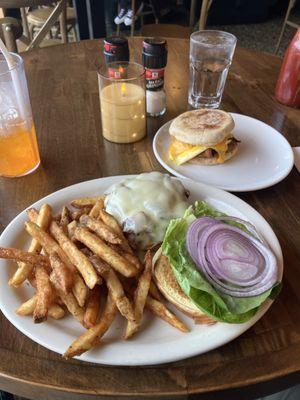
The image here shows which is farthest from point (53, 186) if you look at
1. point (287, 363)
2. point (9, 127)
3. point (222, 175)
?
point (287, 363)

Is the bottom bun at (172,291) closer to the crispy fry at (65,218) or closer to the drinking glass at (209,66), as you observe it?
the crispy fry at (65,218)

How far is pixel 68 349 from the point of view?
78cm

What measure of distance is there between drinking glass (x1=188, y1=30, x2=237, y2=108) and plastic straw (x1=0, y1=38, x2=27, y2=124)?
84 cm

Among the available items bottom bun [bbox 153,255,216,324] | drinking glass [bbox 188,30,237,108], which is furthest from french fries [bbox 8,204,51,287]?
drinking glass [bbox 188,30,237,108]

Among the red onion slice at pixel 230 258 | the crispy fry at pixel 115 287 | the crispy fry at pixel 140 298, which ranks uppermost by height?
the red onion slice at pixel 230 258

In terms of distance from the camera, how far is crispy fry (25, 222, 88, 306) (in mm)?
885

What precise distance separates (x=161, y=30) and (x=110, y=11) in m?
2.55

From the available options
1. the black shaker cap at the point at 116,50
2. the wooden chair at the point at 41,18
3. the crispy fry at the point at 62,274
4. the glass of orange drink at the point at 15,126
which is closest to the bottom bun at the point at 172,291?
the crispy fry at the point at 62,274

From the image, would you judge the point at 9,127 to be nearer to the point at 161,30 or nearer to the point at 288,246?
the point at 288,246

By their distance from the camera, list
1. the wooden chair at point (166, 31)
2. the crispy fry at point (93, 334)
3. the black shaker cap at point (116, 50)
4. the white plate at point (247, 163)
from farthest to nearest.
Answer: the wooden chair at point (166, 31) < the black shaker cap at point (116, 50) < the white plate at point (247, 163) < the crispy fry at point (93, 334)

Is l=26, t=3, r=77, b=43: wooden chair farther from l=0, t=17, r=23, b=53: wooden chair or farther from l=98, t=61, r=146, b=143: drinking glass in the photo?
l=98, t=61, r=146, b=143: drinking glass

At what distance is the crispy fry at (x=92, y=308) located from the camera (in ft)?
2.76

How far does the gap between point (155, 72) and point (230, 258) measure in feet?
3.24

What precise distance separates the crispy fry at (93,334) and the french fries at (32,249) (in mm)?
224
